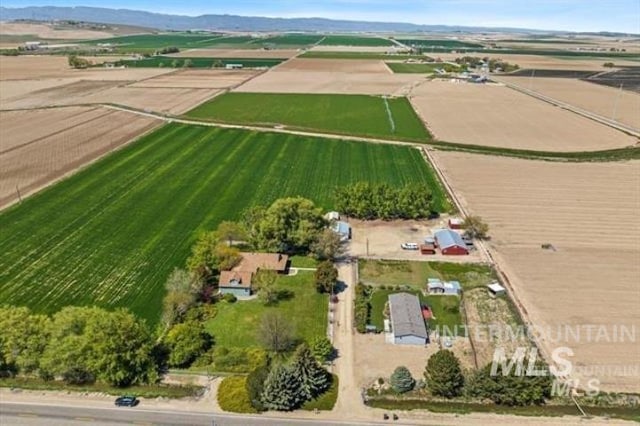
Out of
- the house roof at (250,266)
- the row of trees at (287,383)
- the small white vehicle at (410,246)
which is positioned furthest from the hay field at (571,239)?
the house roof at (250,266)

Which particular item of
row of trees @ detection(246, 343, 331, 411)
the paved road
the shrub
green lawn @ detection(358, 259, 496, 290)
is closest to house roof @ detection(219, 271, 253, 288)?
green lawn @ detection(358, 259, 496, 290)

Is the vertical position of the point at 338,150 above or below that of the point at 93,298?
above

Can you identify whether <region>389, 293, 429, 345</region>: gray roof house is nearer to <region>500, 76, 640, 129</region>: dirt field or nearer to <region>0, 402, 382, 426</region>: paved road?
<region>0, 402, 382, 426</region>: paved road

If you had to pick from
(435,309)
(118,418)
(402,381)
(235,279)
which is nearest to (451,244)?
(435,309)

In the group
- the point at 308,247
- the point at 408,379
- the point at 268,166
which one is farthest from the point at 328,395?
the point at 268,166

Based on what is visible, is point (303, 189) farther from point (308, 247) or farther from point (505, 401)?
point (505, 401)

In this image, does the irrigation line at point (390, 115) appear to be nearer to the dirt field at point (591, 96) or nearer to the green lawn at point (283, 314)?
the dirt field at point (591, 96)

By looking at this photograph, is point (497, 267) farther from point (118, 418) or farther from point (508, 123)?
point (508, 123)
